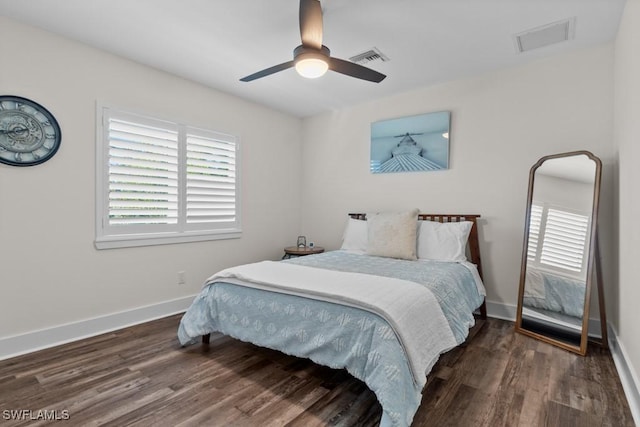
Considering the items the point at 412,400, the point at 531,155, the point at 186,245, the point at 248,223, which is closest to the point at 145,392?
the point at 412,400

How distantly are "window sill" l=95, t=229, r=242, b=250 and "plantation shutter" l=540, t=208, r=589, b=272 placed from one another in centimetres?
328

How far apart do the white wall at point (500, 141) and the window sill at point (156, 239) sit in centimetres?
174

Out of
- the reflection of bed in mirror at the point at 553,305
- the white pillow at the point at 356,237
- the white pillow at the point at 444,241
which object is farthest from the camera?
the white pillow at the point at 356,237

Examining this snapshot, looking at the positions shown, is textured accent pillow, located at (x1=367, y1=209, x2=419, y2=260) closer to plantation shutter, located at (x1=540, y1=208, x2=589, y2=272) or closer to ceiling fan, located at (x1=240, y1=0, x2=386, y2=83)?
plantation shutter, located at (x1=540, y1=208, x2=589, y2=272)

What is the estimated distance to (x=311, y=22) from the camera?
202 centimetres

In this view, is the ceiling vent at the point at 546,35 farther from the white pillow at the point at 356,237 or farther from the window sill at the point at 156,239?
the window sill at the point at 156,239

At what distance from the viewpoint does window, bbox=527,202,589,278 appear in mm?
2672

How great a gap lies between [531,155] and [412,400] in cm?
265

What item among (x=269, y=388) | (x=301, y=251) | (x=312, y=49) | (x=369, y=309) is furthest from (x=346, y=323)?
(x=301, y=251)

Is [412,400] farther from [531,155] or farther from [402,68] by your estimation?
[402,68]

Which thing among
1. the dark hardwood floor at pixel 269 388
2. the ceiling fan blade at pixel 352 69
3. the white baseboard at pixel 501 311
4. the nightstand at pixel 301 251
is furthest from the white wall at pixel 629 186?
the nightstand at pixel 301 251

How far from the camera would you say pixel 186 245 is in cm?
357

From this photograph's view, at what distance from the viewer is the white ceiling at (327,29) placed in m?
2.27

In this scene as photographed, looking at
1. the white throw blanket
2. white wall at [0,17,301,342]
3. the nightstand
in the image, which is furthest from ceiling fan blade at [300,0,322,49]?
the nightstand
